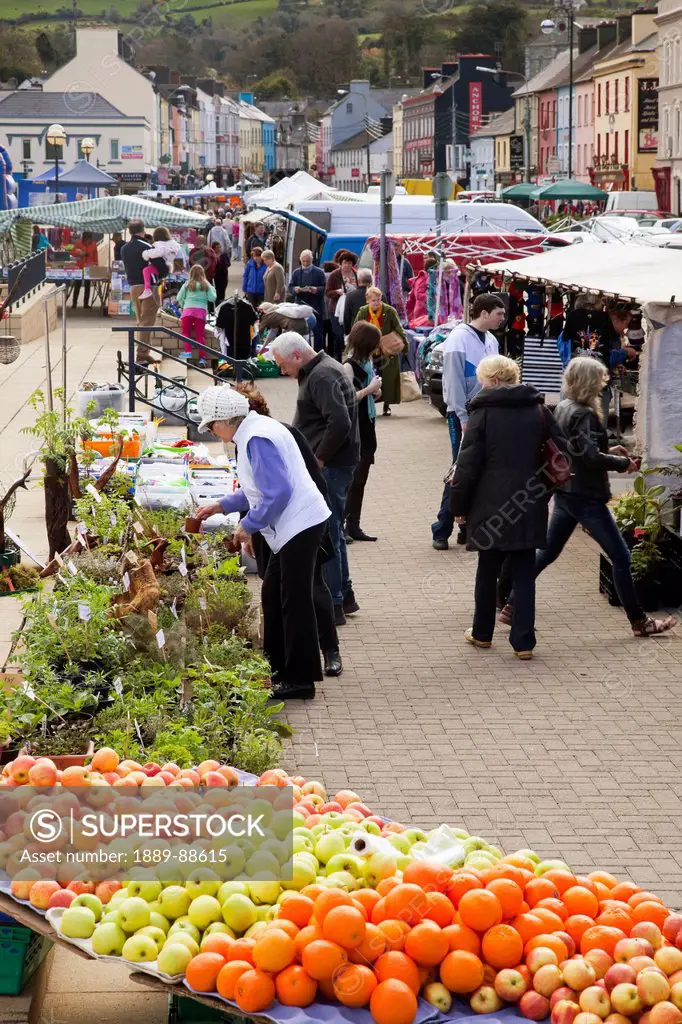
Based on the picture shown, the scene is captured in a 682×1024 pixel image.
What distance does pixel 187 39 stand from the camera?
176 meters

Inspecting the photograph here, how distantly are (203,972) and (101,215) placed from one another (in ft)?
93.2

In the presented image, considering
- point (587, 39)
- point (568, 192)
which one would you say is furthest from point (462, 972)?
point (587, 39)

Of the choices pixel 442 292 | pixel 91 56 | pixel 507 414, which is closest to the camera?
pixel 507 414

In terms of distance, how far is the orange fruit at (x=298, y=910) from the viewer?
398cm

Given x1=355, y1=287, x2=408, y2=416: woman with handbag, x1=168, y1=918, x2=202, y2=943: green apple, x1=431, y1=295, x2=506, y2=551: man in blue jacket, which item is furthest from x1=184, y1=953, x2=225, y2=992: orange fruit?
x1=355, y1=287, x2=408, y2=416: woman with handbag

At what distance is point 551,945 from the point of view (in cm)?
388

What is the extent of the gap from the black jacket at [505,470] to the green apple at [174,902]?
14.9ft

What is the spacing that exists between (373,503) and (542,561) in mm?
4472

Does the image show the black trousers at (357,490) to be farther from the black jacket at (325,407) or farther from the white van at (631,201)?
the white van at (631,201)

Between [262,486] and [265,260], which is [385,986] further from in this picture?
[265,260]

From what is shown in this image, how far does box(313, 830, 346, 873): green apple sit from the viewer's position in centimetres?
431

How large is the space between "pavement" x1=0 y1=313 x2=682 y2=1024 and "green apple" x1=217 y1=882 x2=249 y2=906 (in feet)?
2.53

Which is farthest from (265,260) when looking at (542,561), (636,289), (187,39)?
(187,39)

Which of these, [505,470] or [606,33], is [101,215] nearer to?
[505,470]
